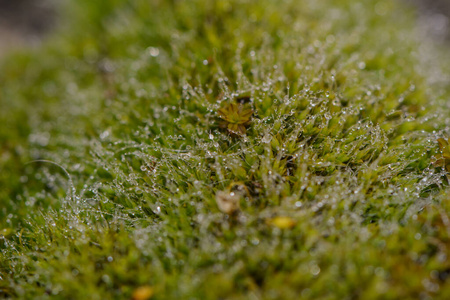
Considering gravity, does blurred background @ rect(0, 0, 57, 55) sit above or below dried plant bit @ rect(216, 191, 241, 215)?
above

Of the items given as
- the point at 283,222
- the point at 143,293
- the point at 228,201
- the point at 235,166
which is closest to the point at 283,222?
the point at 283,222

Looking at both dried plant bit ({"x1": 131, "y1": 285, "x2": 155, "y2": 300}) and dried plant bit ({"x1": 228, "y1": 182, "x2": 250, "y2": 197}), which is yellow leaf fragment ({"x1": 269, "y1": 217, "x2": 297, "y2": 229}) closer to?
dried plant bit ({"x1": 228, "y1": 182, "x2": 250, "y2": 197})

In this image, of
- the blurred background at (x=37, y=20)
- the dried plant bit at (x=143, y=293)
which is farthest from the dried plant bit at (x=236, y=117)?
the blurred background at (x=37, y=20)

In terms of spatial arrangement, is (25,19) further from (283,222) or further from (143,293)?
(283,222)

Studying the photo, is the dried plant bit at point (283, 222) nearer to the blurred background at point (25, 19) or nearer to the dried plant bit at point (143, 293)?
the dried plant bit at point (143, 293)

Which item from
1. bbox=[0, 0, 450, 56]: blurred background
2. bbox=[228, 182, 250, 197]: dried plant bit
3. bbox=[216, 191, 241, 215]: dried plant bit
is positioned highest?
bbox=[0, 0, 450, 56]: blurred background

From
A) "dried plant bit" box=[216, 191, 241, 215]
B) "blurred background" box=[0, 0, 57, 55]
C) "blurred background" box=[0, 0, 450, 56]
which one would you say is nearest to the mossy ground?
"dried plant bit" box=[216, 191, 241, 215]

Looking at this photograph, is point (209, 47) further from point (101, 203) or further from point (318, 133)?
point (101, 203)
